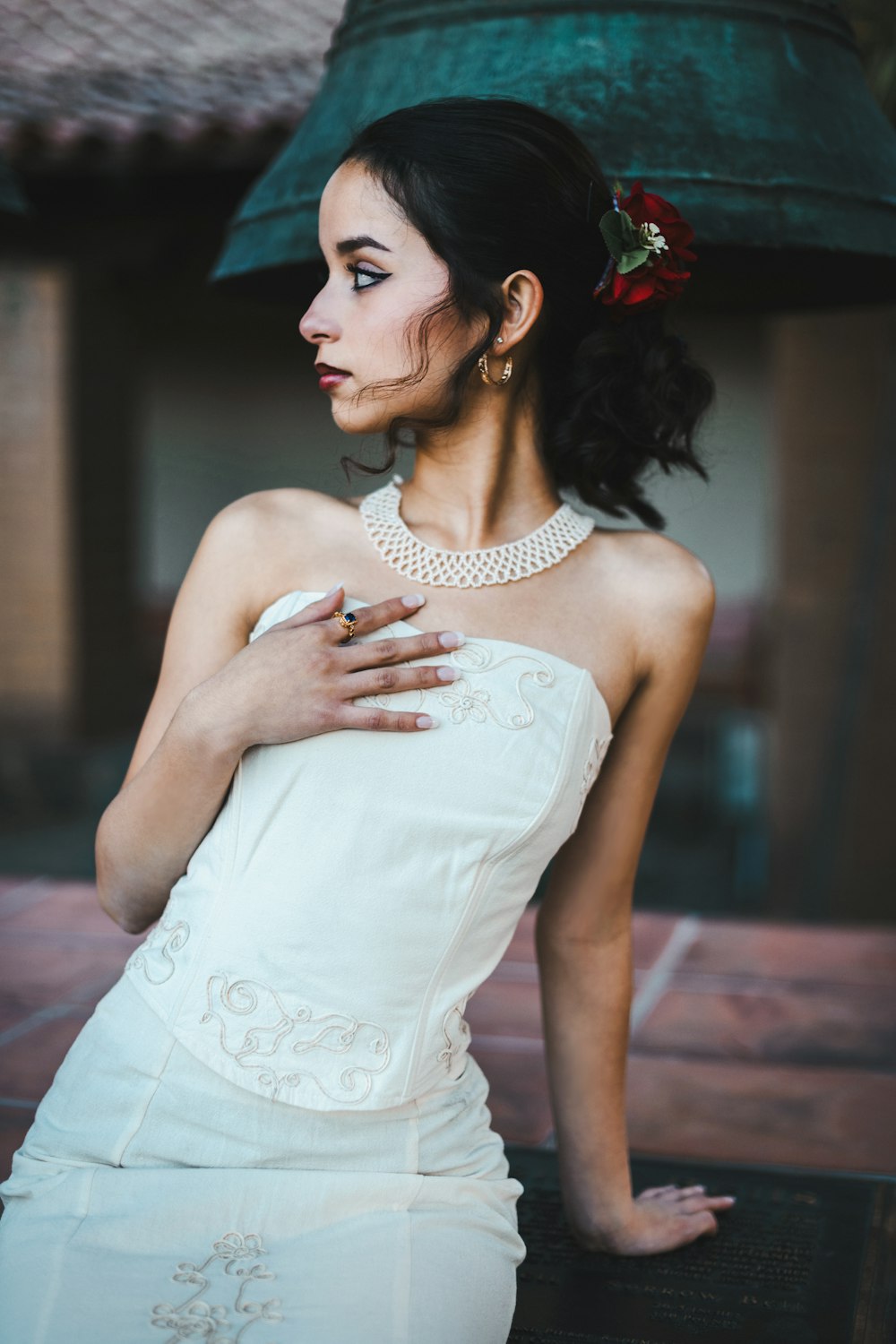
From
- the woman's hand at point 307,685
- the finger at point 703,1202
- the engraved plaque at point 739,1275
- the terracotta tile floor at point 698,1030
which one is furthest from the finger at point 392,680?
the terracotta tile floor at point 698,1030

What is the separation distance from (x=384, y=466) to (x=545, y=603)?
0.24 metres

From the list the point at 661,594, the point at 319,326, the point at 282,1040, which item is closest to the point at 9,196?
the point at 319,326

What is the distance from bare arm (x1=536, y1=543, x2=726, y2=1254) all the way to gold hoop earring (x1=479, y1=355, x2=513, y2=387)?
293 mm

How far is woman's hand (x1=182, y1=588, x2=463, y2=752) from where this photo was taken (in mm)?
1417

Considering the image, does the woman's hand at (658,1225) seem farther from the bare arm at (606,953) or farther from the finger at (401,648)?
the finger at (401,648)

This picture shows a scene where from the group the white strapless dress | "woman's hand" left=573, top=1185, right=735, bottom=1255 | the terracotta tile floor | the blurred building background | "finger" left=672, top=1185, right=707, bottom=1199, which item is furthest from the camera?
the blurred building background

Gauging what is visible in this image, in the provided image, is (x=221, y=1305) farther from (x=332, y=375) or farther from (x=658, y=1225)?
(x=332, y=375)

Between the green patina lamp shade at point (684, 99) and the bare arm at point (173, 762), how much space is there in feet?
1.06

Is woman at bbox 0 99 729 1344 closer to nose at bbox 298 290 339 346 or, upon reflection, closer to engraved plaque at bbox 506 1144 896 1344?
nose at bbox 298 290 339 346

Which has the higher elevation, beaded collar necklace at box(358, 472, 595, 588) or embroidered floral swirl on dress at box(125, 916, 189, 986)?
beaded collar necklace at box(358, 472, 595, 588)

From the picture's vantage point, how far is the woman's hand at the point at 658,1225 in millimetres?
1835

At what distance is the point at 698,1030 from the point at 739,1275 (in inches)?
42.6

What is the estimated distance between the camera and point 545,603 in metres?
1.59

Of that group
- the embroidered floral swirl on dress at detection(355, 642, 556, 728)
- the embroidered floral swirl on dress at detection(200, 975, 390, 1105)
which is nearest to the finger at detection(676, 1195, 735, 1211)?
the embroidered floral swirl on dress at detection(200, 975, 390, 1105)
